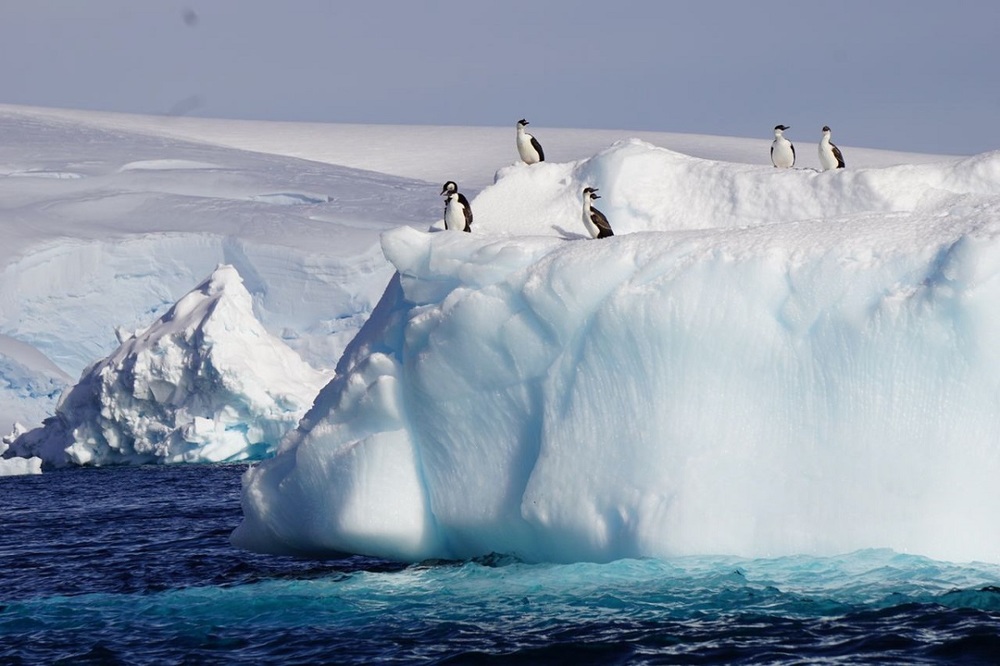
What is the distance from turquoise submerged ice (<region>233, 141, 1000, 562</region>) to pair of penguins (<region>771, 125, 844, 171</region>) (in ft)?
16.9

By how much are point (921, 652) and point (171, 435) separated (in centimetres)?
2352

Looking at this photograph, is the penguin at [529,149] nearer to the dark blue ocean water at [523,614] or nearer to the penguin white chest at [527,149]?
the penguin white chest at [527,149]

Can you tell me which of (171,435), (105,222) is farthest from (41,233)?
(171,435)

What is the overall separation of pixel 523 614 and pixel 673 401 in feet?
6.60

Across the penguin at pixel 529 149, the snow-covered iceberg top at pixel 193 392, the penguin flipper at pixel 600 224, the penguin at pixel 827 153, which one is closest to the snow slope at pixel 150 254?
the snow-covered iceberg top at pixel 193 392

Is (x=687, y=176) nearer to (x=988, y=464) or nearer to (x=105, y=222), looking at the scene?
(x=988, y=464)

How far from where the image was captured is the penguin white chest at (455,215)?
40.6 feet

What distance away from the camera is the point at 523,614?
8.81 meters

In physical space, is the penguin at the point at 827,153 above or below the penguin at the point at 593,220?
above

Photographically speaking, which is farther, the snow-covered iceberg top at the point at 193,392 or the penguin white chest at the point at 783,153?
the snow-covered iceberg top at the point at 193,392

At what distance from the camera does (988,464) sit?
8875 mm

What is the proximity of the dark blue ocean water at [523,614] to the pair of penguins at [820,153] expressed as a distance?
7.46 m

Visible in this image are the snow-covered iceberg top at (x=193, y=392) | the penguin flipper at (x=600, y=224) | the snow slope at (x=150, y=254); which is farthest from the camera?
the snow slope at (x=150, y=254)

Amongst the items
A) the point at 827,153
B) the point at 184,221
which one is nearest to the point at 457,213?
the point at 827,153
